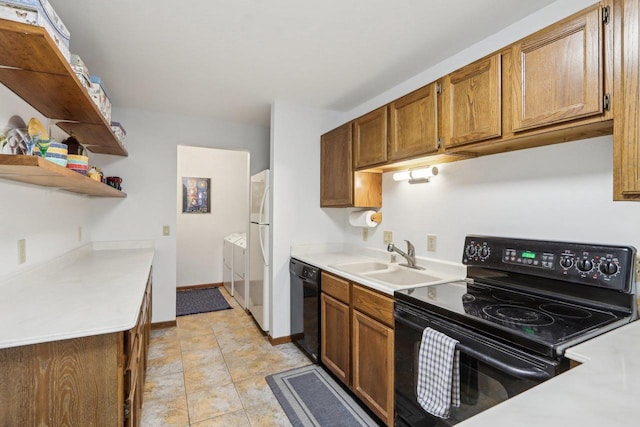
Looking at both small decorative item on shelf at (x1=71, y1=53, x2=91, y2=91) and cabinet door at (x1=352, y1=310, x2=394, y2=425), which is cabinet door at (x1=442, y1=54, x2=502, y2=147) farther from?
small decorative item on shelf at (x1=71, y1=53, x2=91, y2=91)

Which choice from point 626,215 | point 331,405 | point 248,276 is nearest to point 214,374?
point 331,405

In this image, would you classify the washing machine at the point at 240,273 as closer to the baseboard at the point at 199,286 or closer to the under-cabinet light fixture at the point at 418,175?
the baseboard at the point at 199,286

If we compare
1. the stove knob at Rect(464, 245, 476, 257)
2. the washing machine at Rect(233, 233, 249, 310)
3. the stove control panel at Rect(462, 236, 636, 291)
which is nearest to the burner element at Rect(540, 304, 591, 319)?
the stove control panel at Rect(462, 236, 636, 291)

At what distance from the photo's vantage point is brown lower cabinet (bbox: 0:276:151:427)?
1.04 m

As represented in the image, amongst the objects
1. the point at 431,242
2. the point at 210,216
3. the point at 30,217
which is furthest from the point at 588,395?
the point at 210,216

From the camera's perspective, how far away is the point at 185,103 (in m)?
3.05

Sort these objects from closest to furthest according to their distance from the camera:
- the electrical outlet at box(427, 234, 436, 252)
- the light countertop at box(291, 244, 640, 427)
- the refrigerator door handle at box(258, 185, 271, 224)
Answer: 1. the light countertop at box(291, 244, 640, 427)
2. the electrical outlet at box(427, 234, 436, 252)
3. the refrigerator door handle at box(258, 185, 271, 224)

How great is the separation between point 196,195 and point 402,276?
3856 mm

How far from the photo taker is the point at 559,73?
4.40ft

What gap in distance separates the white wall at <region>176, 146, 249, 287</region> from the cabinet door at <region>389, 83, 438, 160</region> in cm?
313

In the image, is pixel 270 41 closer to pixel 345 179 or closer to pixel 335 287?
pixel 345 179

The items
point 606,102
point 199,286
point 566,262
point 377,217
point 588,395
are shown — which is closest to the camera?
point 588,395

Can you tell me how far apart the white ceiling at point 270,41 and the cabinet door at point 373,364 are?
168 centimetres

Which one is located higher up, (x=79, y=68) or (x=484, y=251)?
(x=79, y=68)
